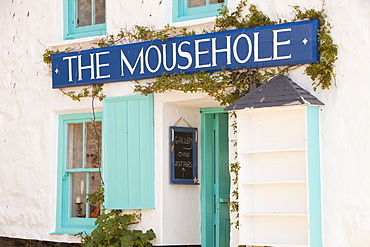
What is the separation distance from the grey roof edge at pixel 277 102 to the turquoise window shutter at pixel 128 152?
1.40 metres

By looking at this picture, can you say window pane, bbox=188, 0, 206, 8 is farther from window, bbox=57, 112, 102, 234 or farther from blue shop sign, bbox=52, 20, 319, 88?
→ window, bbox=57, 112, 102, 234

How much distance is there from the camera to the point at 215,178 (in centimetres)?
987

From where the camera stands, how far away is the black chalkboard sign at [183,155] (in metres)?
9.45

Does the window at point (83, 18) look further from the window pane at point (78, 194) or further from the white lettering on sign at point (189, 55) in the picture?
the window pane at point (78, 194)

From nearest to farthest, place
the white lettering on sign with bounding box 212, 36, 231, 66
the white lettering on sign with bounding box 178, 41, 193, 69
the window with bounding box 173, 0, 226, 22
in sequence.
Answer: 1. the white lettering on sign with bounding box 212, 36, 231, 66
2. the white lettering on sign with bounding box 178, 41, 193, 69
3. the window with bounding box 173, 0, 226, 22

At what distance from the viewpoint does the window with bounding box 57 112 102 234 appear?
10.1 metres

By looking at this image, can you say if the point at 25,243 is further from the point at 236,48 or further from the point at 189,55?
the point at 236,48

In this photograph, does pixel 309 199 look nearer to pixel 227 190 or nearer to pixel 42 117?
pixel 227 190

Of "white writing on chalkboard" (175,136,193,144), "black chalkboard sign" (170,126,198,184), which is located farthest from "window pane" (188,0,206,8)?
"white writing on chalkboard" (175,136,193,144)

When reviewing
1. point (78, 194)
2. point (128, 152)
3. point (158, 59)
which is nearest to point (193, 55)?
point (158, 59)

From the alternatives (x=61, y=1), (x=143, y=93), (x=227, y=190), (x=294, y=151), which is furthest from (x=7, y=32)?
(x=294, y=151)

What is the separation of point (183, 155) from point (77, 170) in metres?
1.53

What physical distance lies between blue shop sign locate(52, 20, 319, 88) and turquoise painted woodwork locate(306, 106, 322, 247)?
0.62 m

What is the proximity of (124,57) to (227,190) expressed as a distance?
209 centimetres
